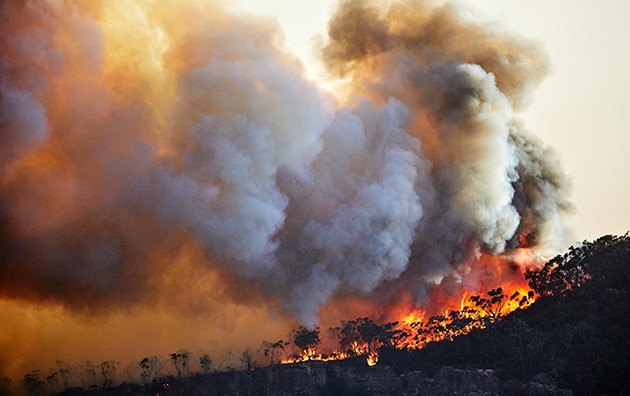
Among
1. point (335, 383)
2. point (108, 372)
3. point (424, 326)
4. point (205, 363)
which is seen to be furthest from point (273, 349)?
point (108, 372)

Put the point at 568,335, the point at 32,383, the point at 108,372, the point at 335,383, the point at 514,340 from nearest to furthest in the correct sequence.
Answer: the point at 568,335 < the point at 514,340 < the point at 335,383 < the point at 108,372 < the point at 32,383

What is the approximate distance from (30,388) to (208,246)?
122 feet

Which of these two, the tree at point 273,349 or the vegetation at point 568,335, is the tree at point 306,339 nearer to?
the tree at point 273,349

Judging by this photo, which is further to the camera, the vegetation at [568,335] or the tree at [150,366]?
the tree at [150,366]

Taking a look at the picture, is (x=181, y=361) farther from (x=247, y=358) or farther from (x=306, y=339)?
(x=306, y=339)

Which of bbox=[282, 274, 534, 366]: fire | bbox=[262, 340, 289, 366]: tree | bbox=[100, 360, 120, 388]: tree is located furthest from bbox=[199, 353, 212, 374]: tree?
bbox=[100, 360, 120, 388]: tree

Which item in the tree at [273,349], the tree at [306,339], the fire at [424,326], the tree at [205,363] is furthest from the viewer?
the tree at [205,363]

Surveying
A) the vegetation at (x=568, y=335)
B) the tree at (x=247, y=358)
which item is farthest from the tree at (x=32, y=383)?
Result: the vegetation at (x=568, y=335)

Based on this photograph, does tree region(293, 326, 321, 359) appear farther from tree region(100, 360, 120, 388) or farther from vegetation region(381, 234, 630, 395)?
tree region(100, 360, 120, 388)

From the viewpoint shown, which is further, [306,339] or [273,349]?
[273,349]

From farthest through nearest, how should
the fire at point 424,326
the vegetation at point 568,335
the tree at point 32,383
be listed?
the tree at point 32,383 < the fire at point 424,326 < the vegetation at point 568,335

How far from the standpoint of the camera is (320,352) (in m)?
94.3

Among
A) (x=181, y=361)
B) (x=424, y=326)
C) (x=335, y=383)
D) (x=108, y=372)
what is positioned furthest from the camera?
(x=108, y=372)

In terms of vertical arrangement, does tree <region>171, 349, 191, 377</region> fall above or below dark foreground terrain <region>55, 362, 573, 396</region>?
above
